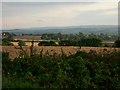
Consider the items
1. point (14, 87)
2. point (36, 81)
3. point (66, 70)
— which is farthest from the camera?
point (66, 70)

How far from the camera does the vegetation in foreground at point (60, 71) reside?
7.25 metres

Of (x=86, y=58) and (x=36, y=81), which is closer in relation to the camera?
(x=36, y=81)

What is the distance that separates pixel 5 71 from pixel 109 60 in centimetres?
310

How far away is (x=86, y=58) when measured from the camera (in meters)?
8.98

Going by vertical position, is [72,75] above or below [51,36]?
below

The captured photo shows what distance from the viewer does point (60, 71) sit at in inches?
300

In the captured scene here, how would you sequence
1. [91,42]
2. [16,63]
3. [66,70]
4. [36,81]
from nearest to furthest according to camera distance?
1. [36,81]
2. [66,70]
3. [16,63]
4. [91,42]

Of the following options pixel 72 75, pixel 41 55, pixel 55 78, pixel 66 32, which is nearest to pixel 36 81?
pixel 55 78

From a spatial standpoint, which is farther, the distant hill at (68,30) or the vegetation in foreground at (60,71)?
the distant hill at (68,30)

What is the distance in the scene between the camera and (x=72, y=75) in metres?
7.71

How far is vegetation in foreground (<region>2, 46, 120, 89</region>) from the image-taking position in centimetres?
725

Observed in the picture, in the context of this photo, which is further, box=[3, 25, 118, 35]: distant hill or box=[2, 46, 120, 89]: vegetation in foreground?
box=[3, 25, 118, 35]: distant hill

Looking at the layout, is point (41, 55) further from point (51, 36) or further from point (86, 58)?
point (51, 36)

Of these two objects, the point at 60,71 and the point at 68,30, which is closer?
the point at 60,71
